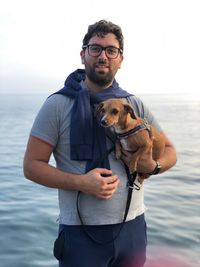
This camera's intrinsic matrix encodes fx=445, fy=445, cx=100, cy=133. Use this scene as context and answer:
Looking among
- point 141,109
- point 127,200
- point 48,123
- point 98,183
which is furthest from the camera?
point 141,109

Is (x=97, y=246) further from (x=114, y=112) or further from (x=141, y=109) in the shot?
(x=141, y=109)

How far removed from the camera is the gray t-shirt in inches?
131

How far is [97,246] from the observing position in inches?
132

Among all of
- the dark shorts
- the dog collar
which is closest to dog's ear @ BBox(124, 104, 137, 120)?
the dog collar

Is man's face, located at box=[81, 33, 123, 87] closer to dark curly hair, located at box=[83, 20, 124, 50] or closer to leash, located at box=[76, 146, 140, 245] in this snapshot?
dark curly hair, located at box=[83, 20, 124, 50]

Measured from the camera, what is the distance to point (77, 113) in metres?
3.32

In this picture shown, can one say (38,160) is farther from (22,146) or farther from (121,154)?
(22,146)

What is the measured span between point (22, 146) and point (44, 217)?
13644 millimetres

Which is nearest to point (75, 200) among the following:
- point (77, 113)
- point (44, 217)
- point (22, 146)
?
point (77, 113)

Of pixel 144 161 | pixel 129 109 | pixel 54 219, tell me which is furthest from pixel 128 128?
pixel 54 219

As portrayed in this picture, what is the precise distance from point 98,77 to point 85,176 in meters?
0.82

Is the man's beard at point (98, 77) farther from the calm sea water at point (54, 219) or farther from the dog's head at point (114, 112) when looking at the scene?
the calm sea water at point (54, 219)

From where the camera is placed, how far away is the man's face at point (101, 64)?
3.52 meters

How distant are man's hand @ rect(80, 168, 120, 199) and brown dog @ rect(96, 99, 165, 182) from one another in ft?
0.87
